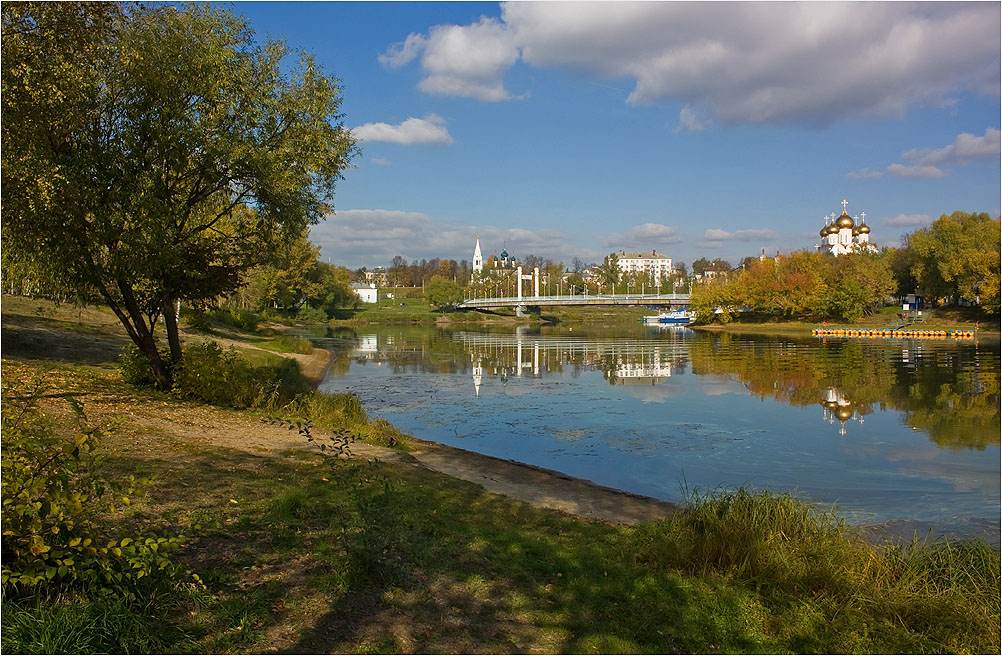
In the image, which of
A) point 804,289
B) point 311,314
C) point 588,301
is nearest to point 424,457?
point 311,314

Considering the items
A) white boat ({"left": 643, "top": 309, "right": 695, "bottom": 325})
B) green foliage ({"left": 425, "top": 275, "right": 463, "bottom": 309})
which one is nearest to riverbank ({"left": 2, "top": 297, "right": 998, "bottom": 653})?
white boat ({"left": 643, "top": 309, "right": 695, "bottom": 325})

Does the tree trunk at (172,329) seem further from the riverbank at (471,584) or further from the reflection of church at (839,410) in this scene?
the reflection of church at (839,410)

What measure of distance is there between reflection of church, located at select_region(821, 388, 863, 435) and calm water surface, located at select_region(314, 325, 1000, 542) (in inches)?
2.3

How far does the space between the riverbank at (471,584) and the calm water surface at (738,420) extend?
172 inches

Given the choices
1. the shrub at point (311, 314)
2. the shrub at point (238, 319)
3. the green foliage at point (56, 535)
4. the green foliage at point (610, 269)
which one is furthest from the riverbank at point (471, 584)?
the green foliage at point (610, 269)

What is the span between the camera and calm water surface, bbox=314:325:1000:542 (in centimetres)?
1322

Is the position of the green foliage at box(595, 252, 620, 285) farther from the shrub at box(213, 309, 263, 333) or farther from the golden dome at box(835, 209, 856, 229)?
the shrub at box(213, 309, 263, 333)

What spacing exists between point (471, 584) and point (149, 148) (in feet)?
40.8

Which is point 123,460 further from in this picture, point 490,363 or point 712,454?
point 490,363

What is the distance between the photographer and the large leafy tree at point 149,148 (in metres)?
12.5

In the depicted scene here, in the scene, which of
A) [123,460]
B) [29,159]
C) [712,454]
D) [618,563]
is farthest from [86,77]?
[712,454]

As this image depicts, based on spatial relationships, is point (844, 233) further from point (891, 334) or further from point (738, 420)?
point (738, 420)

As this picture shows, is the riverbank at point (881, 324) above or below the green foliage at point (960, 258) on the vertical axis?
below

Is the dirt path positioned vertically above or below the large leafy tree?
below
